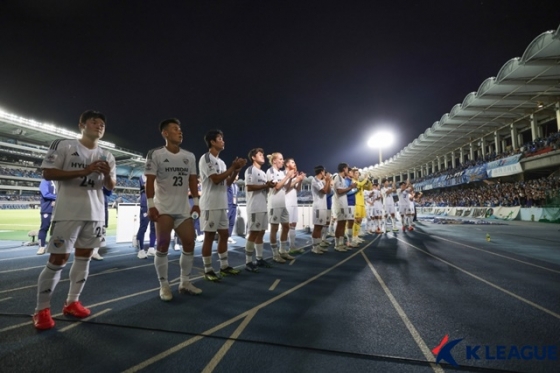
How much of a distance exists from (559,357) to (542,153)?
24.2 meters

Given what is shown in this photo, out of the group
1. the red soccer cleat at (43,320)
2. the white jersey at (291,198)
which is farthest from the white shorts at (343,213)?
the red soccer cleat at (43,320)

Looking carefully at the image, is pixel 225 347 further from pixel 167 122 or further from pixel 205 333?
pixel 167 122

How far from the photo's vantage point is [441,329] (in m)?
2.53

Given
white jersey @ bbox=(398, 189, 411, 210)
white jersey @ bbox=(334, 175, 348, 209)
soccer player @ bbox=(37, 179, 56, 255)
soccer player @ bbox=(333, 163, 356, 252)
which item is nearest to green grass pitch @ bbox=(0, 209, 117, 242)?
soccer player @ bbox=(37, 179, 56, 255)

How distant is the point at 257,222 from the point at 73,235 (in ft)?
9.75

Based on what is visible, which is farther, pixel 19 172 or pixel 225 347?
pixel 19 172

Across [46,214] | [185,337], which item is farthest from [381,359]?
[46,214]

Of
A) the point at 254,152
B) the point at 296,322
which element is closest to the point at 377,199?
the point at 254,152

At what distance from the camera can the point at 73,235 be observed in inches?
109

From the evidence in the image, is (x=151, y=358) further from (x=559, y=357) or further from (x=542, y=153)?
(x=542, y=153)

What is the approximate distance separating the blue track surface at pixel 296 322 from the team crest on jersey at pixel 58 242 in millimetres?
795

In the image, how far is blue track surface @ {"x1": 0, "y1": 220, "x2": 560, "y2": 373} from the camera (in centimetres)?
199

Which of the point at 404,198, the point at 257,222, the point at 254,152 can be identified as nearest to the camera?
the point at 257,222

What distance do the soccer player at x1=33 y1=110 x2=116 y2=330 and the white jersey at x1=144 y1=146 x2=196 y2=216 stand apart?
1.69 ft
